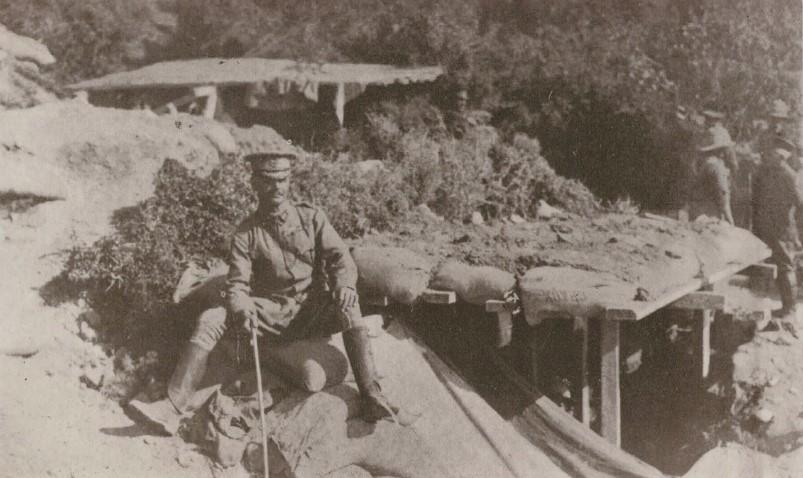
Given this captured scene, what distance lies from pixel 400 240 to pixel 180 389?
303 cm

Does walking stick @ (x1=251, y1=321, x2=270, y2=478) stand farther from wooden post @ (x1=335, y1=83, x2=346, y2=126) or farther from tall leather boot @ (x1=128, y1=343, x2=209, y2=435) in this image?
wooden post @ (x1=335, y1=83, x2=346, y2=126)

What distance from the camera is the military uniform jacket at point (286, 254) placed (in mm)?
6078

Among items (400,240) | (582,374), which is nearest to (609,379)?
(582,374)

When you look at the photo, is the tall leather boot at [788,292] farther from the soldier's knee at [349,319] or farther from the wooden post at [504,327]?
the soldier's knee at [349,319]

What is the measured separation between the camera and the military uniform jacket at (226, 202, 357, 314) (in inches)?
239

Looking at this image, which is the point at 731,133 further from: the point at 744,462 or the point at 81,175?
the point at 81,175

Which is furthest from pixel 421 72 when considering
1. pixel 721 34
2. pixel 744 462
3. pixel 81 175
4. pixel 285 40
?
pixel 744 462

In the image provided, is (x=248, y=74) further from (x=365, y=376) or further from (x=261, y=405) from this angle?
(x=261, y=405)

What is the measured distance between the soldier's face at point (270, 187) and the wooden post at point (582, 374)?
311cm

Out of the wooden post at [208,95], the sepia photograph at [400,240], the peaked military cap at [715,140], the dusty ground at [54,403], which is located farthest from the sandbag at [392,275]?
the peaked military cap at [715,140]

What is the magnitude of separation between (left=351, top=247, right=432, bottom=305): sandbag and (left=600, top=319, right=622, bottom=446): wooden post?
62.3 inches

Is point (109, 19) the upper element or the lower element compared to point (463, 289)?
upper

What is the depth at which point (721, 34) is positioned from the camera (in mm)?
12867

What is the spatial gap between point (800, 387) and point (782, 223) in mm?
1989
